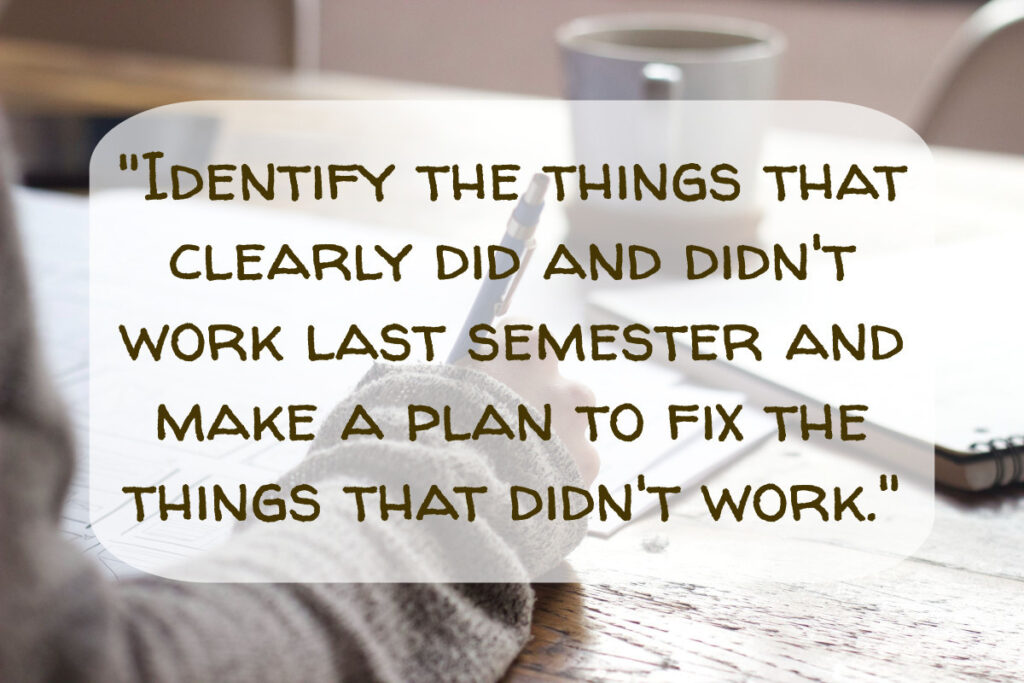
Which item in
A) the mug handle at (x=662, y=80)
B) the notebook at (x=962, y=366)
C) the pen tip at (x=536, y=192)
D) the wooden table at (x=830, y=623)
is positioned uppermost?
the mug handle at (x=662, y=80)

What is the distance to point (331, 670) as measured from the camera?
0.35 meters

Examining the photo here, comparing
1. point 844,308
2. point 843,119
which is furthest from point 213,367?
point 843,119

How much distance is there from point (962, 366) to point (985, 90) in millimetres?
824

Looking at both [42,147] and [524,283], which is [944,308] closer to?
[524,283]

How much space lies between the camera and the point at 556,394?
0.51m

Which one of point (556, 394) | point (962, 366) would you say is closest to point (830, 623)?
point (556, 394)

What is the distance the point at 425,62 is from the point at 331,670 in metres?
2.54

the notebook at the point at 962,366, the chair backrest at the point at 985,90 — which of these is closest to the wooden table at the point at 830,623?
the notebook at the point at 962,366

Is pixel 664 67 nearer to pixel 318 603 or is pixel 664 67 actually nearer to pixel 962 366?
pixel 962 366

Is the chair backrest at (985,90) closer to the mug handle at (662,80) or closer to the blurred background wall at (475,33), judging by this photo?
the mug handle at (662,80)

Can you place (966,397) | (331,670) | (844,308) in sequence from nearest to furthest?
1. (331,670)
2. (966,397)
3. (844,308)

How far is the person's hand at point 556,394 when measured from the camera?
501 mm

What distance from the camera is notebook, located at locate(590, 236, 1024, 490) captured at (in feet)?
1.79

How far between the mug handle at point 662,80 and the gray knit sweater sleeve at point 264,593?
1.36 ft
